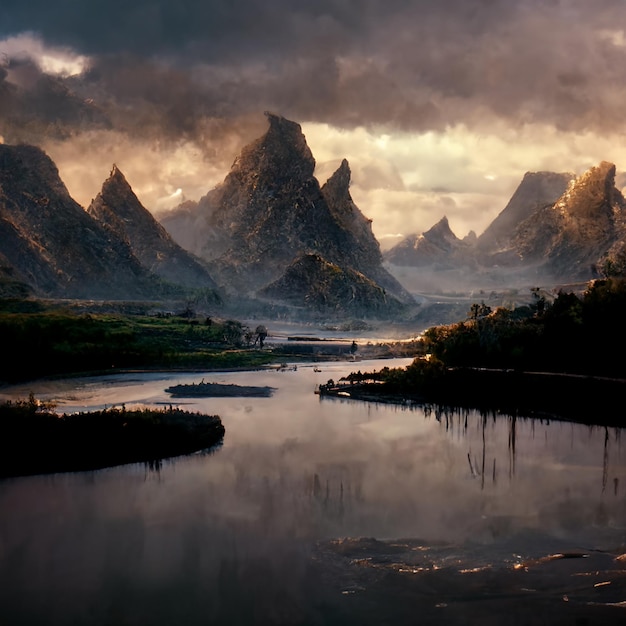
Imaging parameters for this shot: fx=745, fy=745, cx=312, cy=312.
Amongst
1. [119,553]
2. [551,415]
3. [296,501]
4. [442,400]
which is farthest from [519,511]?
[442,400]

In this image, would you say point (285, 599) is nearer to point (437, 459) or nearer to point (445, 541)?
point (445, 541)

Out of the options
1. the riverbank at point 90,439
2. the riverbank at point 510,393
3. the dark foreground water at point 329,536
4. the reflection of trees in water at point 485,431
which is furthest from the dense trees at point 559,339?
the riverbank at point 90,439

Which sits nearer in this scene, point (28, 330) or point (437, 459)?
point (437, 459)

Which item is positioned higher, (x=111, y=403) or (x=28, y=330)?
(x=28, y=330)

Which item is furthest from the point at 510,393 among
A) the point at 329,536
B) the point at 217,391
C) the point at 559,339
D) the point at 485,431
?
the point at 329,536

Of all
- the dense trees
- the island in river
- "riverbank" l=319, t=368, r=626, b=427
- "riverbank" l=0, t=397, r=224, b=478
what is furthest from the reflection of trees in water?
the island in river

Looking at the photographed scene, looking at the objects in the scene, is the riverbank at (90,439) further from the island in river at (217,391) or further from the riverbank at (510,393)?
the riverbank at (510,393)

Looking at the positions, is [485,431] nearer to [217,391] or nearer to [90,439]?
[90,439]
